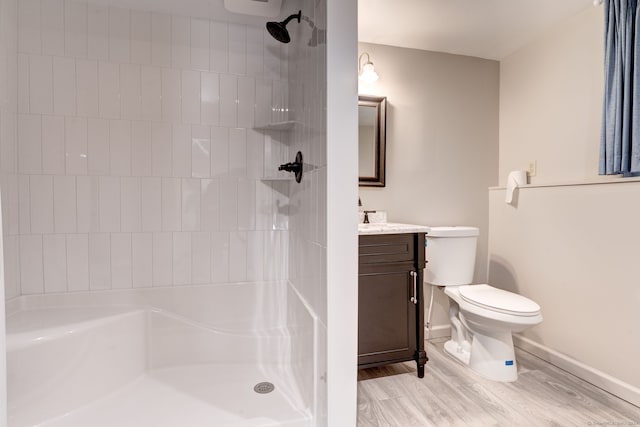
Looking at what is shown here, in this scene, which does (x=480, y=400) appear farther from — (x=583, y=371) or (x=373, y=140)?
(x=373, y=140)

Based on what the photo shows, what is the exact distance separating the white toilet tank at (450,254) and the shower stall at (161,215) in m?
1.06

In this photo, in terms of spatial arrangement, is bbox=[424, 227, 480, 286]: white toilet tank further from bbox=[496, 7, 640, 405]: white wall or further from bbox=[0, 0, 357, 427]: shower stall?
bbox=[0, 0, 357, 427]: shower stall

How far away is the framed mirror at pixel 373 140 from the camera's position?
2.48 m

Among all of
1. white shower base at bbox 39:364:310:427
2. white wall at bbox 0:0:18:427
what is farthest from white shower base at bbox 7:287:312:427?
white wall at bbox 0:0:18:427

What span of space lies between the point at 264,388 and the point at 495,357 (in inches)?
56.7

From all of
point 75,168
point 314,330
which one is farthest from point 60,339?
point 314,330

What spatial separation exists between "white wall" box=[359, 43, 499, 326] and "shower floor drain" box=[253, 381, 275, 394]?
139 centimetres

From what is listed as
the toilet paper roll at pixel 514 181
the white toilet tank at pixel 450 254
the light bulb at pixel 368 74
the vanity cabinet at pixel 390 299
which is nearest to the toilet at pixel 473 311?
the white toilet tank at pixel 450 254

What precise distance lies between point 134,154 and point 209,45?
74 centimetres

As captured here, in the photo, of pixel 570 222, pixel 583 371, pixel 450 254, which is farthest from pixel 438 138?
pixel 583 371

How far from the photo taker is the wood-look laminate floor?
5.58 feet

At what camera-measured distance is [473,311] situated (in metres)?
2.10

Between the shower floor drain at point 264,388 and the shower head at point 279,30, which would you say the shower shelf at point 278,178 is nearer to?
the shower head at point 279,30

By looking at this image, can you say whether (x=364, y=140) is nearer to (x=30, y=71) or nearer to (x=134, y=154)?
(x=134, y=154)
